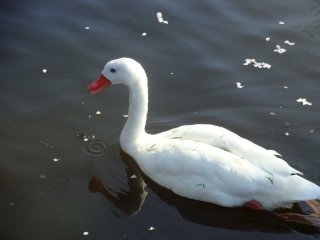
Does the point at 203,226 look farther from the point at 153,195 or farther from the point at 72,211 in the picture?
the point at 72,211

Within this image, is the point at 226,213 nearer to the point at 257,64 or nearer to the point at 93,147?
the point at 93,147

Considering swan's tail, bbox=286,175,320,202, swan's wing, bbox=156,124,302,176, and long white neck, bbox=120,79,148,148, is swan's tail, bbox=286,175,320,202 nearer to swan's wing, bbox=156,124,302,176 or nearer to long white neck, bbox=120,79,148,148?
swan's wing, bbox=156,124,302,176

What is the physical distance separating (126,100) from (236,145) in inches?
104

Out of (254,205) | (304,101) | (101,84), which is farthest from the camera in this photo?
(304,101)

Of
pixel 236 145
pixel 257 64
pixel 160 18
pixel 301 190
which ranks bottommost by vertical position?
pixel 257 64

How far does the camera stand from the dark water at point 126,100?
22.8ft

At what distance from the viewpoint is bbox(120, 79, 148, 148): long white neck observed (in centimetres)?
762

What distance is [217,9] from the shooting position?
11508 millimetres

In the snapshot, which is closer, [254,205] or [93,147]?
[254,205]

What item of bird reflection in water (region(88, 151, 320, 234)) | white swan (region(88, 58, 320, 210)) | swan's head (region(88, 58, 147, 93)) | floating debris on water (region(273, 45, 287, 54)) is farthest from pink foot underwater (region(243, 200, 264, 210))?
floating debris on water (region(273, 45, 287, 54))

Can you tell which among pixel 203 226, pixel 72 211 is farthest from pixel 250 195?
pixel 72 211

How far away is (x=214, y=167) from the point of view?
6.80 metres

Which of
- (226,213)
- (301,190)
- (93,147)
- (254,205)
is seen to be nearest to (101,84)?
(93,147)

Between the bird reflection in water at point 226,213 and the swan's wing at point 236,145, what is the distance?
65cm
